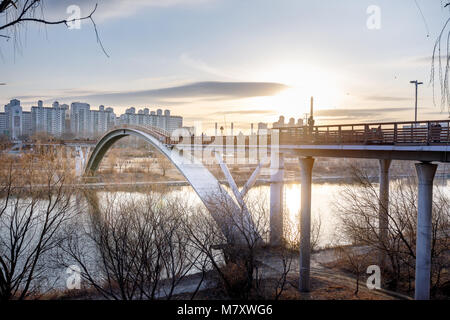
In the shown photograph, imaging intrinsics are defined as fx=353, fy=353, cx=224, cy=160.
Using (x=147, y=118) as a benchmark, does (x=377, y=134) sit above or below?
below

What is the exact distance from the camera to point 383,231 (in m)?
14.7

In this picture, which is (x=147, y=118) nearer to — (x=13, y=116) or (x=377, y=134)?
(x=13, y=116)

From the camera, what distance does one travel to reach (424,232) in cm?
1068

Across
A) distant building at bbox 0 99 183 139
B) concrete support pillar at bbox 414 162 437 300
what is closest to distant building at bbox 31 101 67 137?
distant building at bbox 0 99 183 139

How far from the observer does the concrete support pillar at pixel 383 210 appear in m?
14.3

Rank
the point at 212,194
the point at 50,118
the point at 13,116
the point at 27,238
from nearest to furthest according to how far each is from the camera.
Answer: the point at 27,238 → the point at 212,194 → the point at 13,116 → the point at 50,118

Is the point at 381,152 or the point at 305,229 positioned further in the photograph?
the point at 305,229

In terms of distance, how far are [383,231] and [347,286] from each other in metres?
2.78

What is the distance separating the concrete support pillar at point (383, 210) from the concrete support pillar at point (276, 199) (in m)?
4.64

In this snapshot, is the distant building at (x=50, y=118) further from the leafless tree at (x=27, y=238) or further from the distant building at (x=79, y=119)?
the leafless tree at (x=27, y=238)

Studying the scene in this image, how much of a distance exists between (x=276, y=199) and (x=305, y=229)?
13.5 feet

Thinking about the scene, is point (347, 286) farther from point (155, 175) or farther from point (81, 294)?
point (155, 175)

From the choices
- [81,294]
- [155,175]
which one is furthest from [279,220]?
[155,175]

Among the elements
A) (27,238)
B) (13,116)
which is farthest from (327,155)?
(13,116)
